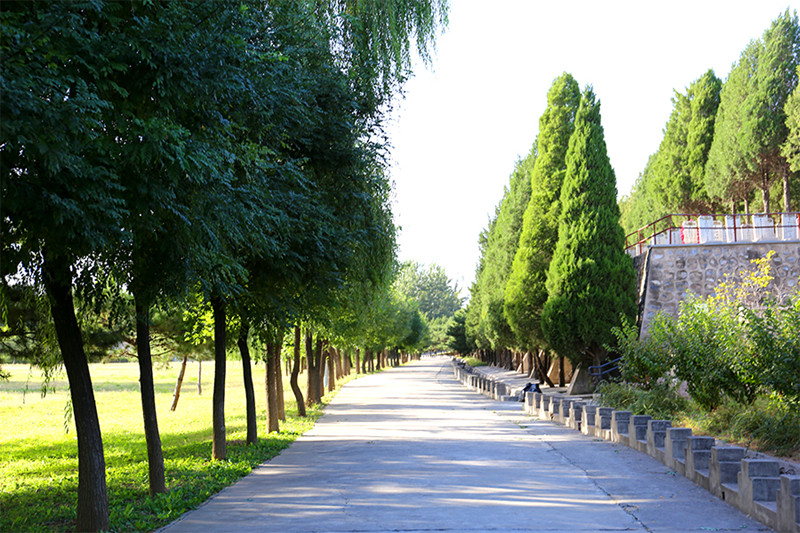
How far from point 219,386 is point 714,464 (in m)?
8.90

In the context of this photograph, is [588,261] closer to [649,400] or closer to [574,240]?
[574,240]

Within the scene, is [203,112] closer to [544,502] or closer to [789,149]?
[544,502]

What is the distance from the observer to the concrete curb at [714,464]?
22.5ft

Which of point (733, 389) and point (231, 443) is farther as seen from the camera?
point (231, 443)

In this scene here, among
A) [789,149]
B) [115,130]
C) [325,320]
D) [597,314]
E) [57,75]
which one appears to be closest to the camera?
[57,75]

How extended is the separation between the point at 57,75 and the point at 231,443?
40.3 feet

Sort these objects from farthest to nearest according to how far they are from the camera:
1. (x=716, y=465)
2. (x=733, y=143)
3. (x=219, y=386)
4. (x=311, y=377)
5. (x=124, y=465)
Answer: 1. (x=733, y=143)
2. (x=311, y=377)
3. (x=124, y=465)
4. (x=219, y=386)
5. (x=716, y=465)

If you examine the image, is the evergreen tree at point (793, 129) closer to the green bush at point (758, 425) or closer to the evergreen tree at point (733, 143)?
the evergreen tree at point (733, 143)

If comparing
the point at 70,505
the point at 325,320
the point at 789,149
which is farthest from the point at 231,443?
the point at 789,149

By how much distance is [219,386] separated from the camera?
45.8ft

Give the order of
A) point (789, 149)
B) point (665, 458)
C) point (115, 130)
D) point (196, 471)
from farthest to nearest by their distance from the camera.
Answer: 1. point (789, 149)
2. point (196, 471)
3. point (665, 458)
4. point (115, 130)

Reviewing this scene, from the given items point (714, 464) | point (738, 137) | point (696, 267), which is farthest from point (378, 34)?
point (738, 137)

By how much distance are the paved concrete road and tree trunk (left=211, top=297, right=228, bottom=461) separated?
1.15m

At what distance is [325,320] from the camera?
1630 centimetres
